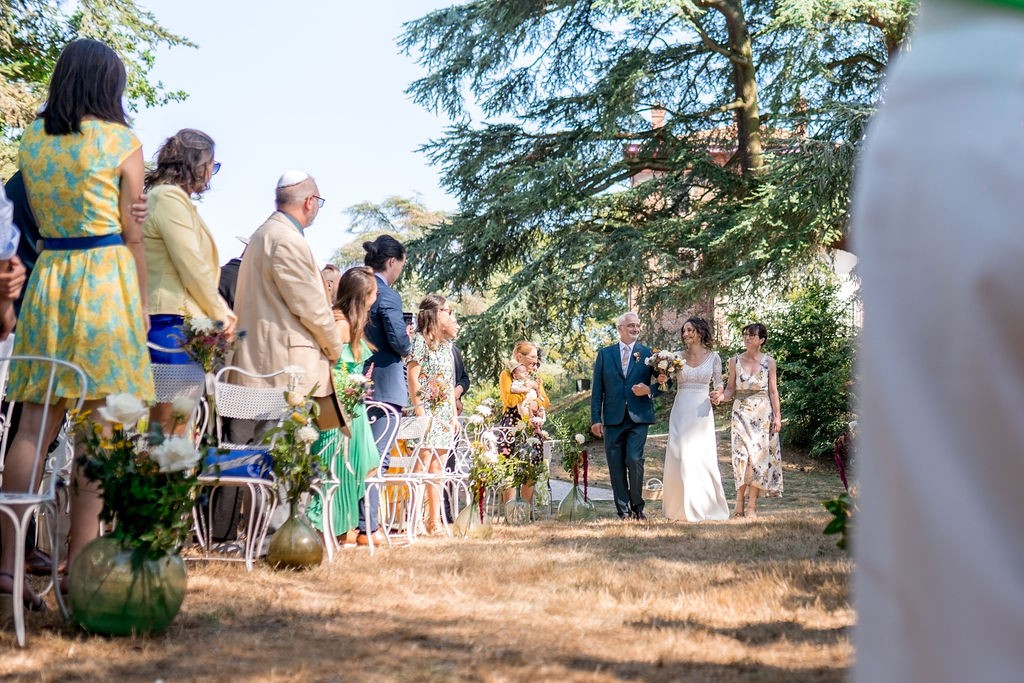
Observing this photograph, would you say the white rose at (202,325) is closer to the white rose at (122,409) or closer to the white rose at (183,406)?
the white rose at (183,406)

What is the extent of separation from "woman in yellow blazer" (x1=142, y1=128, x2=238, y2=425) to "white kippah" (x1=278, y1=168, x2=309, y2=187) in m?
0.88

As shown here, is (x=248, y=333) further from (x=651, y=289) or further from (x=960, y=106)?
(x=651, y=289)

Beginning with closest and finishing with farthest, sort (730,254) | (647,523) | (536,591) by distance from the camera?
(536,591) → (647,523) → (730,254)

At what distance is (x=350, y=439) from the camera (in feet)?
23.3

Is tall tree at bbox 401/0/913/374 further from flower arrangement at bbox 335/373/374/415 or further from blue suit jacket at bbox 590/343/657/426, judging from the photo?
flower arrangement at bbox 335/373/374/415

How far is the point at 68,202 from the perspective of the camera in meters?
4.05

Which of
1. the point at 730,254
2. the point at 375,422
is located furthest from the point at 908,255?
the point at 730,254

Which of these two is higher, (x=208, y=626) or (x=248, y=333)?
(x=248, y=333)

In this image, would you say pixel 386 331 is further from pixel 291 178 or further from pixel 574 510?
pixel 574 510

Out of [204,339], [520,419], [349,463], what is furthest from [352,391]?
[520,419]

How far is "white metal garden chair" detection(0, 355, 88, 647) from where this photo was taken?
3658mm

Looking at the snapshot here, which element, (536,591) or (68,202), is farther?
(536,591)

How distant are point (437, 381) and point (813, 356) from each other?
9.46 metres

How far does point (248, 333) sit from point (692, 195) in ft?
42.6
